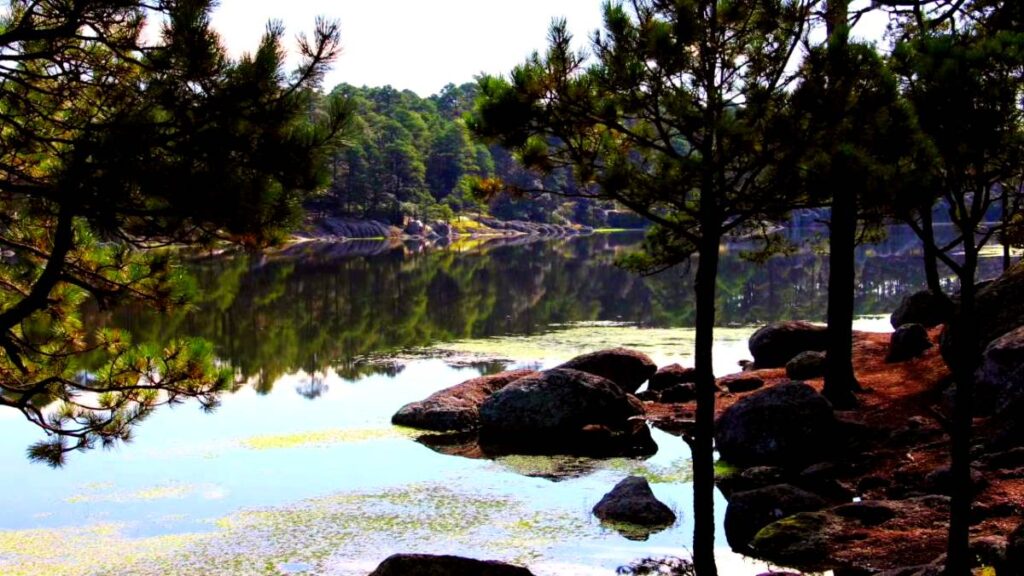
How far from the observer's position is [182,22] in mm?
6359

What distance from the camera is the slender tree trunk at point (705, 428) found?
30.6ft

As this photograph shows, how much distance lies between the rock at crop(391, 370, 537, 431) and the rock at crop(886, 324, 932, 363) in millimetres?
8058

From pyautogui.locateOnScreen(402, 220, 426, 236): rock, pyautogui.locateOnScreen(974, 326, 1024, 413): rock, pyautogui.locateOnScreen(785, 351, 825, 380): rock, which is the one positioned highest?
pyautogui.locateOnScreen(402, 220, 426, 236): rock

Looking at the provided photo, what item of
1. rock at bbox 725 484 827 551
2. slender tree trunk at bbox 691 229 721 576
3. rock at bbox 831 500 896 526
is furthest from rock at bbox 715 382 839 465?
slender tree trunk at bbox 691 229 721 576

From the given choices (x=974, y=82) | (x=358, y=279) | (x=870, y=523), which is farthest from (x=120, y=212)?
(x=358, y=279)

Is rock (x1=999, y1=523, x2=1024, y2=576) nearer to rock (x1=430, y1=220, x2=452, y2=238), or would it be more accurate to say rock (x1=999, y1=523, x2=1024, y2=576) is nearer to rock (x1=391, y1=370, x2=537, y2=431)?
rock (x1=391, y1=370, x2=537, y2=431)

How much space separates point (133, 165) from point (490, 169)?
113459 millimetres

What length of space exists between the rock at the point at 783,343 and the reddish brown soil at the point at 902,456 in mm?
1288

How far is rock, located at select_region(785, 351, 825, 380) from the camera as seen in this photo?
65.0 ft

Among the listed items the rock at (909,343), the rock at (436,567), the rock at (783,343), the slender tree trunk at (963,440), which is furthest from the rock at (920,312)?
the rock at (436,567)

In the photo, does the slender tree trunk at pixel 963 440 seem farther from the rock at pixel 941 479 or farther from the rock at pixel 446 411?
the rock at pixel 446 411

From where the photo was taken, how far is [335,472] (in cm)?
1516

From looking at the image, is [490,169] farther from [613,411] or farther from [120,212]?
[120,212]

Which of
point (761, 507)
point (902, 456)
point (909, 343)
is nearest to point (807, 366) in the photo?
point (909, 343)
